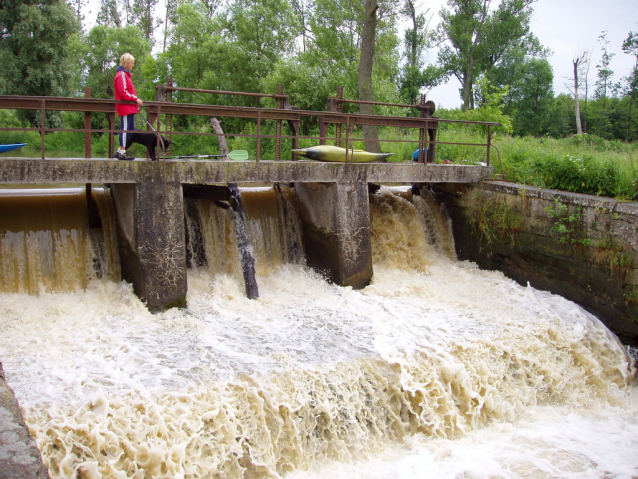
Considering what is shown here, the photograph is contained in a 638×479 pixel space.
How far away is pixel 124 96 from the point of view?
25.6ft

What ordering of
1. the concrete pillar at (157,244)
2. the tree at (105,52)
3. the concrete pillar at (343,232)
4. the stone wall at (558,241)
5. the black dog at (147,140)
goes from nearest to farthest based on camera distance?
1. the concrete pillar at (157,244)
2. the black dog at (147,140)
3. the stone wall at (558,241)
4. the concrete pillar at (343,232)
5. the tree at (105,52)

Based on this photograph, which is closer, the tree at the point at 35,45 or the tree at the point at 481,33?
the tree at the point at 35,45

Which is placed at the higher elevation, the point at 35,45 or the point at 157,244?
the point at 35,45

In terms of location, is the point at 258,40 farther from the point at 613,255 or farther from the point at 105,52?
the point at 613,255

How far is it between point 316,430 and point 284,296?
10.4 ft

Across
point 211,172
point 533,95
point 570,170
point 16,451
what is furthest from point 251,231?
point 533,95

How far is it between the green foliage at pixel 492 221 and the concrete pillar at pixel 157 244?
5829mm

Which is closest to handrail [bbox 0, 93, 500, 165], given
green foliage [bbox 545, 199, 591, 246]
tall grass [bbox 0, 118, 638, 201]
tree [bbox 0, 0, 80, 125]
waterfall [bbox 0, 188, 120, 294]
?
tall grass [bbox 0, 118, 638, 201]

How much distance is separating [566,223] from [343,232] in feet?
12.6

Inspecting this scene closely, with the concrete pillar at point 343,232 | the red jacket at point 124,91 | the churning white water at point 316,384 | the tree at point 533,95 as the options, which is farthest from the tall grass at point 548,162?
the tree at point 533,95

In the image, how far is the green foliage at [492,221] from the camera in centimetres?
1041

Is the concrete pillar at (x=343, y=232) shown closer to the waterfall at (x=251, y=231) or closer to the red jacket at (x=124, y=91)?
the waterfall at (x=251, y=231)

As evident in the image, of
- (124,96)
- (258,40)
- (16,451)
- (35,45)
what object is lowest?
(16,451)

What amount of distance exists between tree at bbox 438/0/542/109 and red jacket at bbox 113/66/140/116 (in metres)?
27.6
